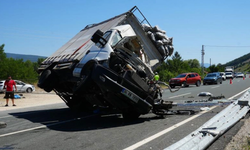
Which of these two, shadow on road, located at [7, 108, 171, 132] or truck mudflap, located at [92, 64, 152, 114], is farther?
shadow on road, located at [7, 108, 171, 132]

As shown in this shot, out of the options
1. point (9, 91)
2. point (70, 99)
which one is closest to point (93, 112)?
point (70, 99)

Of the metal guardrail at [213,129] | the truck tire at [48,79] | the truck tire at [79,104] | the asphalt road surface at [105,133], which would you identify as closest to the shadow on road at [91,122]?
the asphalt road surface at [105,133]

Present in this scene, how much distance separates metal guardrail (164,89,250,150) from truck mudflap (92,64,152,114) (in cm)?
189

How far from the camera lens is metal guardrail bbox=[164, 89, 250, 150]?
4457 mm

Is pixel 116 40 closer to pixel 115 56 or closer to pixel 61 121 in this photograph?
pixel 115 56

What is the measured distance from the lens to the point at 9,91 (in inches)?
597

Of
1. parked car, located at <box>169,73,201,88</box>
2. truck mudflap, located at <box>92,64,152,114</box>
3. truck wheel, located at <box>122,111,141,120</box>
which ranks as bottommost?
parked car, located at <box>169,73,201,88</box>

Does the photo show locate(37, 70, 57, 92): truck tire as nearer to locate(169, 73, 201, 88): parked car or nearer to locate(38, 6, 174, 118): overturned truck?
locate(38, 6, 174, 118): overturned truck

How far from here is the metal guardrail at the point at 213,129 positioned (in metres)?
4.46

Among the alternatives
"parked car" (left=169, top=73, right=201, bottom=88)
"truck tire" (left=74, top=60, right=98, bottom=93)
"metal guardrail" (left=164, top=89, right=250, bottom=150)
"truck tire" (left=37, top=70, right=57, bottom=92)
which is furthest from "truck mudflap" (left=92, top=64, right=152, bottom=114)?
"parked car" (left=169, top=73, right=201, bottom=88)

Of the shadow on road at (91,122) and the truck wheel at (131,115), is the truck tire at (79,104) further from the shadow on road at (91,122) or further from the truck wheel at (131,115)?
the truck wheel at (131,115)

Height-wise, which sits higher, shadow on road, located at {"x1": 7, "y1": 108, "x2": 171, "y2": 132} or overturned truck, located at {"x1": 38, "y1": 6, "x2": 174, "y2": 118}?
overturned truck, located at {"x1": 38, "y1": 6, "x2": 174, "y2": 118}

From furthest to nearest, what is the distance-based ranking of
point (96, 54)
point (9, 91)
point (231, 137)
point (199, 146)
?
point (9, 91), point (96, 54), point (231, 137), point (199, 146)

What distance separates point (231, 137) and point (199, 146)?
1.47 meters
